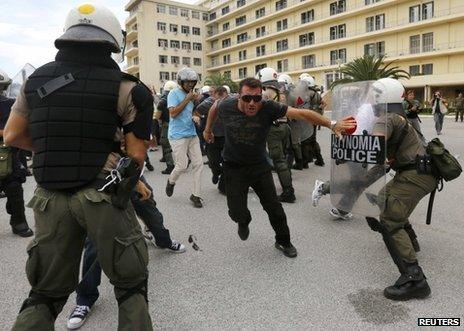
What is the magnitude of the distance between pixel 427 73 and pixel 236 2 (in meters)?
31.6

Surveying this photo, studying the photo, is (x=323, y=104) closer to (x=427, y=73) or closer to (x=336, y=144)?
(x=336, y=144)

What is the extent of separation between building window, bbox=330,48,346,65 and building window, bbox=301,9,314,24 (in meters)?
5.45

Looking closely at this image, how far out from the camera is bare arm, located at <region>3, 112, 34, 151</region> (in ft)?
6.45

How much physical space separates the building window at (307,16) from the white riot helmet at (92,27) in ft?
159

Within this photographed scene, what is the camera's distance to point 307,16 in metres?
47.0

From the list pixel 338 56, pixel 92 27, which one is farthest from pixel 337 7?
pixel 92 27

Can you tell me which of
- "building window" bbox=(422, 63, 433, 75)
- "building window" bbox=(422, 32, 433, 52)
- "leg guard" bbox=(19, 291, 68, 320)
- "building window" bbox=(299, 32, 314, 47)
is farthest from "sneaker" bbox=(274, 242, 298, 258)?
"building window" bbox=(299, 32, 314, 47)

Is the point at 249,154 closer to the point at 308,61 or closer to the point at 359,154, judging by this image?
the point at 359,154

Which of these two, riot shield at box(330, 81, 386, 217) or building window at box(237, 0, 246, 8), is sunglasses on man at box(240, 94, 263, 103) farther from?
building window at box(237, 0, 246, 8)

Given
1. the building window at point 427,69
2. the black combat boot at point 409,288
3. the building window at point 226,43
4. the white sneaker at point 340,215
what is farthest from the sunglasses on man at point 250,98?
the building window at point 226,43

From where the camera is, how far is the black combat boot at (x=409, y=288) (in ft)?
9.21

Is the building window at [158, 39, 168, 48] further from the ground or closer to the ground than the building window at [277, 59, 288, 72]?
further from the ground

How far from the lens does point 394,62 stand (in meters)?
38.4

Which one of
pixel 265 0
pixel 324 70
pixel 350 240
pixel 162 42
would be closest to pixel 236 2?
pixel 265 0
